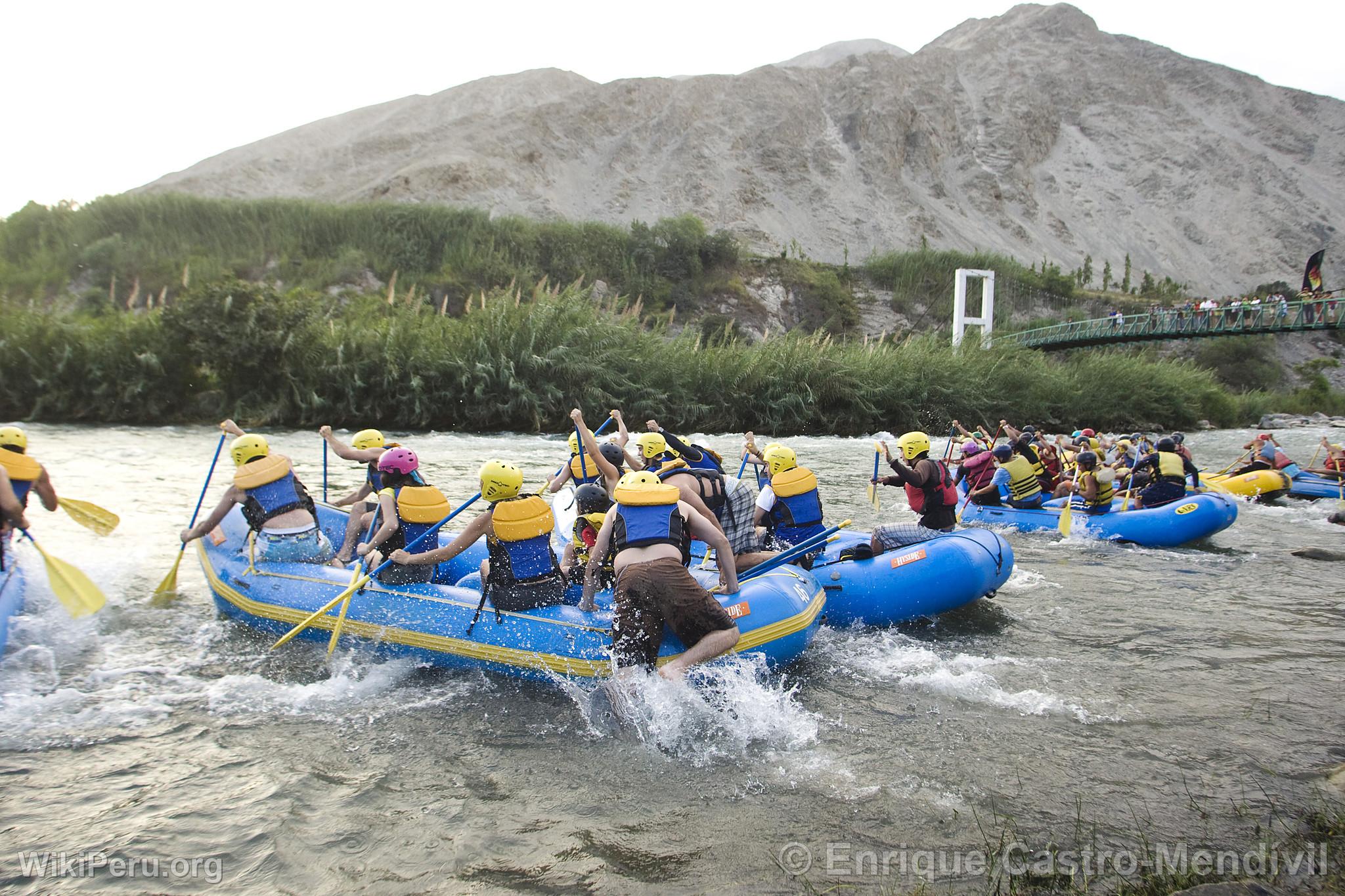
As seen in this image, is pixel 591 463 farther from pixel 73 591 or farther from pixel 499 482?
pixel 73 591

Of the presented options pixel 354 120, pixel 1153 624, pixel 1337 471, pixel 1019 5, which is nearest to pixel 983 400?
pixel 1337 471

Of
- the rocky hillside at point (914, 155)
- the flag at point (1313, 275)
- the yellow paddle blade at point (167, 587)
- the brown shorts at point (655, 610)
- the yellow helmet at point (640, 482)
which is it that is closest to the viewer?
the brown shorts at point (655, 610)

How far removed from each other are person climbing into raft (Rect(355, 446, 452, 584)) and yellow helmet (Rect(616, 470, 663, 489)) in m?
1.72

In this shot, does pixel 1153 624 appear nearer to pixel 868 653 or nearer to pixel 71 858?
pixel 868 653

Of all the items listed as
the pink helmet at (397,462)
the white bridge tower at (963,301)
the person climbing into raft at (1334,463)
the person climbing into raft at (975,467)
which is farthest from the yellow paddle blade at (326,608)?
the white bridge tower at (963,301)

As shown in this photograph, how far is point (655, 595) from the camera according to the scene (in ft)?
15.9

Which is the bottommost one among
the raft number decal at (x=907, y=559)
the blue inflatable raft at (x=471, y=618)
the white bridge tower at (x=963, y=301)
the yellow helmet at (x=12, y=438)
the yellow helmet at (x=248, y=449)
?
the blue inflatable raft at (x=471, y=618)

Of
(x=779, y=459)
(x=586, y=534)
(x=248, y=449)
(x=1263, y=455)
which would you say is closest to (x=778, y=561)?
(x=779, y=459)

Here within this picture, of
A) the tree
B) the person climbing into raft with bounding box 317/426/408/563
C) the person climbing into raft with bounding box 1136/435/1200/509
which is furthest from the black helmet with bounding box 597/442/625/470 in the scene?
the tree

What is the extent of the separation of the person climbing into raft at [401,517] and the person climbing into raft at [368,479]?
522 mm

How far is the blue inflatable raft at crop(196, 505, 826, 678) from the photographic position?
17.5 ft

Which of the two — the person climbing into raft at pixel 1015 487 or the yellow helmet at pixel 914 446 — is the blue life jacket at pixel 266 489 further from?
the person climbing into raft at pixel 1015 487

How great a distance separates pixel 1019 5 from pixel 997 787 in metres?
116

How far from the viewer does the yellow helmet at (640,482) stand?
497cm
